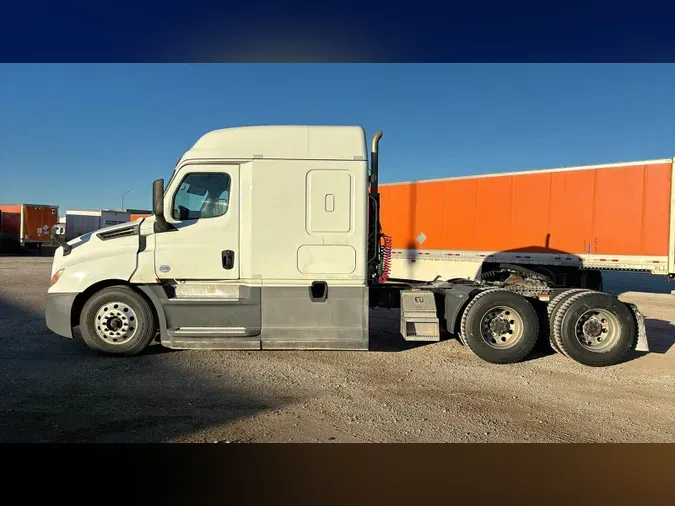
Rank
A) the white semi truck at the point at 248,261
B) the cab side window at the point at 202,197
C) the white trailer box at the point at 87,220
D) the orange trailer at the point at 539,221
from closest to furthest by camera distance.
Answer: the white semi truck at the point at 248,261 → the cab side window at the point at 202,197 → the orange trailer at the point at 539,221 → the white trailer box at the point at 87,220

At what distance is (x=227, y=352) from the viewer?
20.9 ft

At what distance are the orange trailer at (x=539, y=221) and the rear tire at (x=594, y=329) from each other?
16.8 ft

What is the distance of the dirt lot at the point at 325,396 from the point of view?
12.8 ft

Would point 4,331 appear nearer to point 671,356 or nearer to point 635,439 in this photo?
point 635,439

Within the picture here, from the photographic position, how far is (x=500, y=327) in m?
6.17

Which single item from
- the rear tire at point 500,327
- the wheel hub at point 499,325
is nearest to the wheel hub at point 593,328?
the rear tire at point 500,327

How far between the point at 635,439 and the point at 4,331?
9178 mm

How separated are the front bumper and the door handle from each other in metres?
2.12

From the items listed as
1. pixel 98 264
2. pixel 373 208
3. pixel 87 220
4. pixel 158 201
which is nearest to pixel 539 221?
pixel 373 208

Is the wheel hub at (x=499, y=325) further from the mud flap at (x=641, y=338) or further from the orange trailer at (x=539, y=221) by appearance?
the orange trailer at (x=539, y=221)

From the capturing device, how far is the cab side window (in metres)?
5.86

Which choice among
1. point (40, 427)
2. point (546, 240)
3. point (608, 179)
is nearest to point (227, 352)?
point (40, 427)

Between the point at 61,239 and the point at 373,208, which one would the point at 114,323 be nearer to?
the point at 61,239
